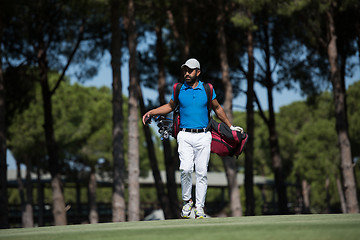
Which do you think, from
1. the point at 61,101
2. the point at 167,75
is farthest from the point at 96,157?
the point at 167,75

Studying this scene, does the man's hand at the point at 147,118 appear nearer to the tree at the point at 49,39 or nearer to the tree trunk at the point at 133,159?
the tree trunk at the point at 133,159

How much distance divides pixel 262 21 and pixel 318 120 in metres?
25.8

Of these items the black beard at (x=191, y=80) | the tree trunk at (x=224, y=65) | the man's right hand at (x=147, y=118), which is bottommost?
the man's right hand at (x=147, y=118)

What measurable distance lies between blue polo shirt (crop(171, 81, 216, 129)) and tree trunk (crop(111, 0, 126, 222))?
8572 millimetres

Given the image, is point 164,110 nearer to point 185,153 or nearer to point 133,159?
point 185,153

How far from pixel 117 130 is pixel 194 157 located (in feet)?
28.9

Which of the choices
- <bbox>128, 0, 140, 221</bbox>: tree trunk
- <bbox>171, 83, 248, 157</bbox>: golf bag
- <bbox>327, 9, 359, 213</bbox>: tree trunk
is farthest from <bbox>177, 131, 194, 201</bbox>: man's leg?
<bbox>327, 9, 359, 213</bbox>: tree trunk

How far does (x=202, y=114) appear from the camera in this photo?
7.10 meters

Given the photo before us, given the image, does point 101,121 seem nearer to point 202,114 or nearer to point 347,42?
point 347,42

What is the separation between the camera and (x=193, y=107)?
7.05 metres

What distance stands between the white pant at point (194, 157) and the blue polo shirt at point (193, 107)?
0.13 metres

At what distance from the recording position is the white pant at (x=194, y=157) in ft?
23.1

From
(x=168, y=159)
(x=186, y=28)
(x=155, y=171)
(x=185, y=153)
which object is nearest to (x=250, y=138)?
(x=168, y=159)

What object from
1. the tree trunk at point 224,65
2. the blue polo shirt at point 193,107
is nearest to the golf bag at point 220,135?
the blue polo shirt at point 193,107
